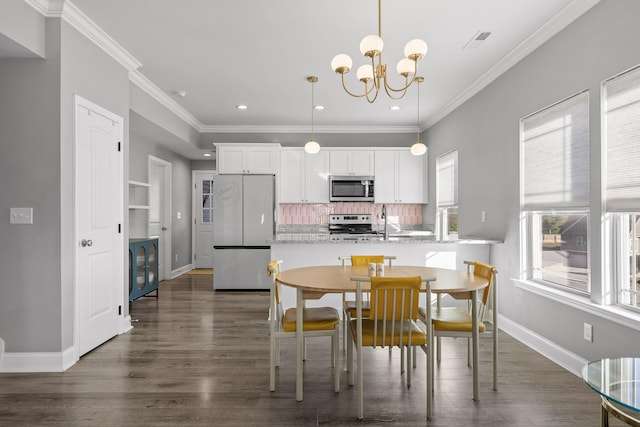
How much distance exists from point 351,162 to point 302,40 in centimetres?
316

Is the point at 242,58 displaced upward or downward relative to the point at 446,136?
upward

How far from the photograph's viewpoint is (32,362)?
9.28 ft

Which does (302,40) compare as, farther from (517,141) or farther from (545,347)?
(545,347)

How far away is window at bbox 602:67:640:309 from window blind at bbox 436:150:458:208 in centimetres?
271

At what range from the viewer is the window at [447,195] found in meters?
5.37

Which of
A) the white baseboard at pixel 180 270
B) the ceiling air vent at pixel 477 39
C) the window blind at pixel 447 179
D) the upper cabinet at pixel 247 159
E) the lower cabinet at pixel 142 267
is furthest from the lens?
the white baseboard at pixel 180 270

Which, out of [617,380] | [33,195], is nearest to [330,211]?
[33,195]

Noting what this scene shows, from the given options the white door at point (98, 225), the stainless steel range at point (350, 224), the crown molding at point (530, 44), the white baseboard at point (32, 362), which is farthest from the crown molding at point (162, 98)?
the crown molding at point (530, 44)

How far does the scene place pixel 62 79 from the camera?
286cm

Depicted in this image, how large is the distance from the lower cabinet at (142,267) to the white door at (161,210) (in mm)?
1152

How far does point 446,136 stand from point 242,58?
3.16m

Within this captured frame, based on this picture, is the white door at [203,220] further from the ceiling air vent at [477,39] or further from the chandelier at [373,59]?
the chandelier at [373,59]

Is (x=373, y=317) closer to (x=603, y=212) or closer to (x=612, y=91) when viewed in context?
(x=603, y=212)

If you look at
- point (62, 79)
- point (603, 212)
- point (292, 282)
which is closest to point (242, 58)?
point (62, 79)
